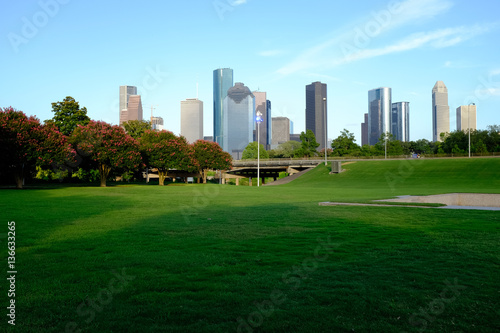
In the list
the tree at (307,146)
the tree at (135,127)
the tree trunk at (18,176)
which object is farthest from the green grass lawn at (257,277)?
the tree at (307,146)

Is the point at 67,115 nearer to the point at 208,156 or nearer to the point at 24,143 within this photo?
the point at 208,156

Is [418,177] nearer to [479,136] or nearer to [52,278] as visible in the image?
[52,278]

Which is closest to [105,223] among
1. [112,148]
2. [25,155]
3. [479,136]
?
[25,155]

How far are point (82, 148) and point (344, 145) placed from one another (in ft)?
266

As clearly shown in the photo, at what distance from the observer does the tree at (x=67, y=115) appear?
60.5 meters

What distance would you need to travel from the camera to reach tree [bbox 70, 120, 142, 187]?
136 ft

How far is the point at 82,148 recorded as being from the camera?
4178 centimetres

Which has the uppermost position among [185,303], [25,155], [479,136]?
[479,136]

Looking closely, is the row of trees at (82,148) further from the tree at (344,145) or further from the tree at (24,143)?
the tree at (344,145)

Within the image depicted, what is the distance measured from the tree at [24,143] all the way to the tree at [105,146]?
486 centimetres

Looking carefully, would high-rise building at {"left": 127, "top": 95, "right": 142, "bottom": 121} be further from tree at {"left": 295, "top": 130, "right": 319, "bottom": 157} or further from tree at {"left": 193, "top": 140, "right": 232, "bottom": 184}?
tree at {"left": 193, "top": 140, "right": 232, "bottom": 184}

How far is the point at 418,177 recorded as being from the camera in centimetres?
5222

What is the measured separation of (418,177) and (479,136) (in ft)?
197

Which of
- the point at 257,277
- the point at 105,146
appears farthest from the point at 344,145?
the point at 257,277
